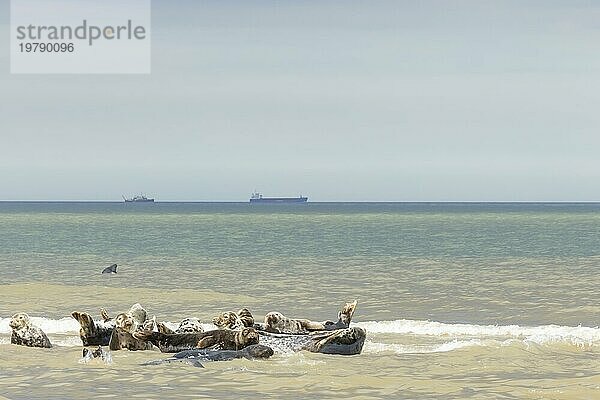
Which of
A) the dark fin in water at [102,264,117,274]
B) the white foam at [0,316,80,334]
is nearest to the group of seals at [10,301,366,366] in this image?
the white foam at [0,316,80,334]

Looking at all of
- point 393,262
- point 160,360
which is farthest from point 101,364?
point 393,262

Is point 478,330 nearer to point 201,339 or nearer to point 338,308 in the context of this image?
point 338,308

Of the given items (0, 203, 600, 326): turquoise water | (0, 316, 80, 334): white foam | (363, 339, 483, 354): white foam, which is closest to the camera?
(363, 339, 483, 354): white foam

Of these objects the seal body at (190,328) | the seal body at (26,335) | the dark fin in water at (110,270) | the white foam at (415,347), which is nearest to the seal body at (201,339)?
the seal body at (190,328)

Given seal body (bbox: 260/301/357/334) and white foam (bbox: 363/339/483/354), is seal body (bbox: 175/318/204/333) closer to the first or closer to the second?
seal body (bbox: 260/301/357/334)

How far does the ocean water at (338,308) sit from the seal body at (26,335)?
0.32 metres

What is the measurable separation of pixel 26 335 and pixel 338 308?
11.4 metres

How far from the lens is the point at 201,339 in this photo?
16797mm

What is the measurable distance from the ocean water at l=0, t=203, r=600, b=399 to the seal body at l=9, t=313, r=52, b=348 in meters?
0.32

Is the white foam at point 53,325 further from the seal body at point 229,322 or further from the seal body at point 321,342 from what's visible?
the seal body at point 321,342

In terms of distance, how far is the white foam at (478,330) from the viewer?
2097cm

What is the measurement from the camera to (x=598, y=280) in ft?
122

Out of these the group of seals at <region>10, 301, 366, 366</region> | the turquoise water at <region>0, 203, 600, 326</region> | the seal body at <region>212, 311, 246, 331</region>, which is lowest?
the turquoise water at <region>0, 203, 600, 326</region>

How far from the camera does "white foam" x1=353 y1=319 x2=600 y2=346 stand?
21.0 m
